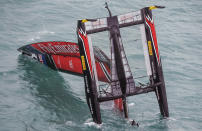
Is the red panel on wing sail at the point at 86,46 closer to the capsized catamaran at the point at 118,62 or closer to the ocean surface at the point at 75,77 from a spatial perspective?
the capsized catamaran at the point at 118,62

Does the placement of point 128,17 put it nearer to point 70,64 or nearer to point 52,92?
point 70,64

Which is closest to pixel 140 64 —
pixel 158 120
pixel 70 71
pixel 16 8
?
pixel 70 71

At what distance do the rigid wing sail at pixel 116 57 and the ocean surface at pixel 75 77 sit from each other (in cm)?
130

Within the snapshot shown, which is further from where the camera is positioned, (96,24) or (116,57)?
(116,57)

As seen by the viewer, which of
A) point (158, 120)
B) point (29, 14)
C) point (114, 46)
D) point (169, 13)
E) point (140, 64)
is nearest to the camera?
point (114, 46)

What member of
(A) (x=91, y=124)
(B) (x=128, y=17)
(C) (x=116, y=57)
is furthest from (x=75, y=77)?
(B) (x=128, y=17)

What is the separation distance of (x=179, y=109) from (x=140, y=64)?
880cm

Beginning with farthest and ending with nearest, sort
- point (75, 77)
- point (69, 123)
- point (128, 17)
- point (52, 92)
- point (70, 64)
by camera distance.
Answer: point (75, 77) → point (70, 64) → point (52, 92) → point (69, 123) → point (128, 17)

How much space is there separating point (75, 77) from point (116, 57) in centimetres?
974

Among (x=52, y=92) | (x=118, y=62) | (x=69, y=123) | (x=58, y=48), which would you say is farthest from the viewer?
(x=58, y=48)

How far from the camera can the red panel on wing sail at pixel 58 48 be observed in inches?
1088

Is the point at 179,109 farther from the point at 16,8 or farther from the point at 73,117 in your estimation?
the point at 16,8

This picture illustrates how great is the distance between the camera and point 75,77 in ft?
98.8

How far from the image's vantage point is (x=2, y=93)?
985 inches
